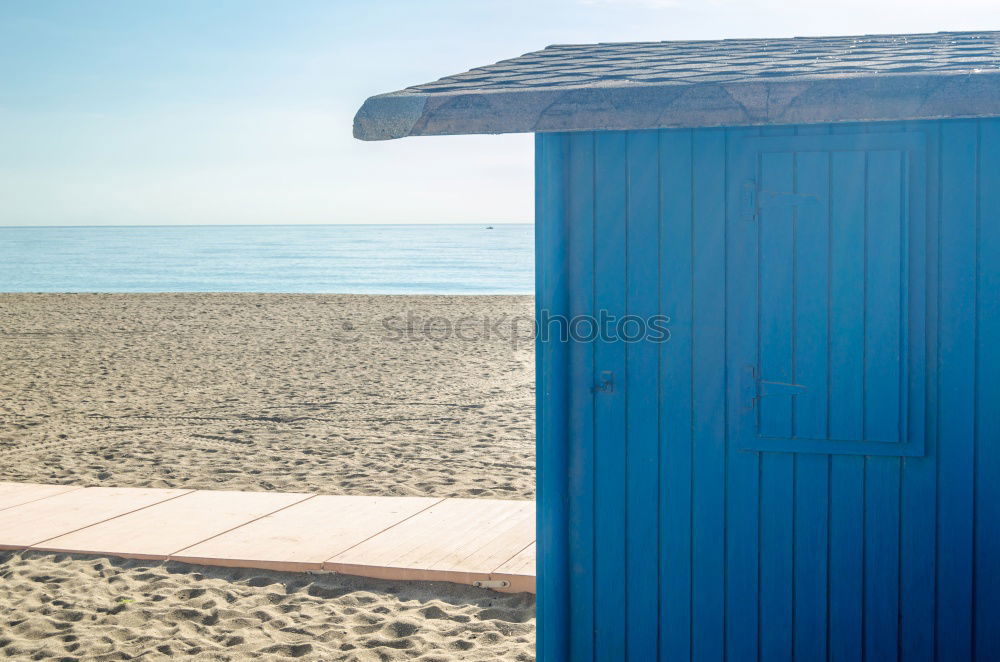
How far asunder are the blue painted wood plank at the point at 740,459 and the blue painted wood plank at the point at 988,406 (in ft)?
2.41

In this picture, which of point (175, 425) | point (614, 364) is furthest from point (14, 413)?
point (614, 364)

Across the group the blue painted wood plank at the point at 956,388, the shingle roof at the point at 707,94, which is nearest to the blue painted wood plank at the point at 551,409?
the shingle roof at the point at 707,94

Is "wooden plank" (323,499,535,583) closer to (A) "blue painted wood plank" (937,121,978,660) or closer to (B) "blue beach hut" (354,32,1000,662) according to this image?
(B) "blue beach hut" (354,32,1000,662)

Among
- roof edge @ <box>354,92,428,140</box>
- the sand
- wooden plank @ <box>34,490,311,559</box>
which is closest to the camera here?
roof edge @ <box>354,92,428,140</box>

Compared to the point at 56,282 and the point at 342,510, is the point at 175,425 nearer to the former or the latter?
the point at 342,510

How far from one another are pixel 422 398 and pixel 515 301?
592 inches

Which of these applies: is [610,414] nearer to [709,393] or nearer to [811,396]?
[709,393]

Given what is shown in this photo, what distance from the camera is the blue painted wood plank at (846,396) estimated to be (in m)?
3.31

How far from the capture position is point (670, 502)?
3602 millimetres

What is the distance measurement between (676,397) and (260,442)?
666 centimetres

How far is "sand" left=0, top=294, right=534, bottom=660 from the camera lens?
4949 mm

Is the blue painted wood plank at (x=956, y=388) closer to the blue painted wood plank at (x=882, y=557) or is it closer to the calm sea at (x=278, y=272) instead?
the blue painted wood plank at (x=882, y=557)

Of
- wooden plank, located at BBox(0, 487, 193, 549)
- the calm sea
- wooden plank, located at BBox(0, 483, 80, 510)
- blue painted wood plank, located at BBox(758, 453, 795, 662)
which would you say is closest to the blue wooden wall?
blue painted wood plank, located at BBox(758, 453, 795, 662)

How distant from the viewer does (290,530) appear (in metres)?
6.28
